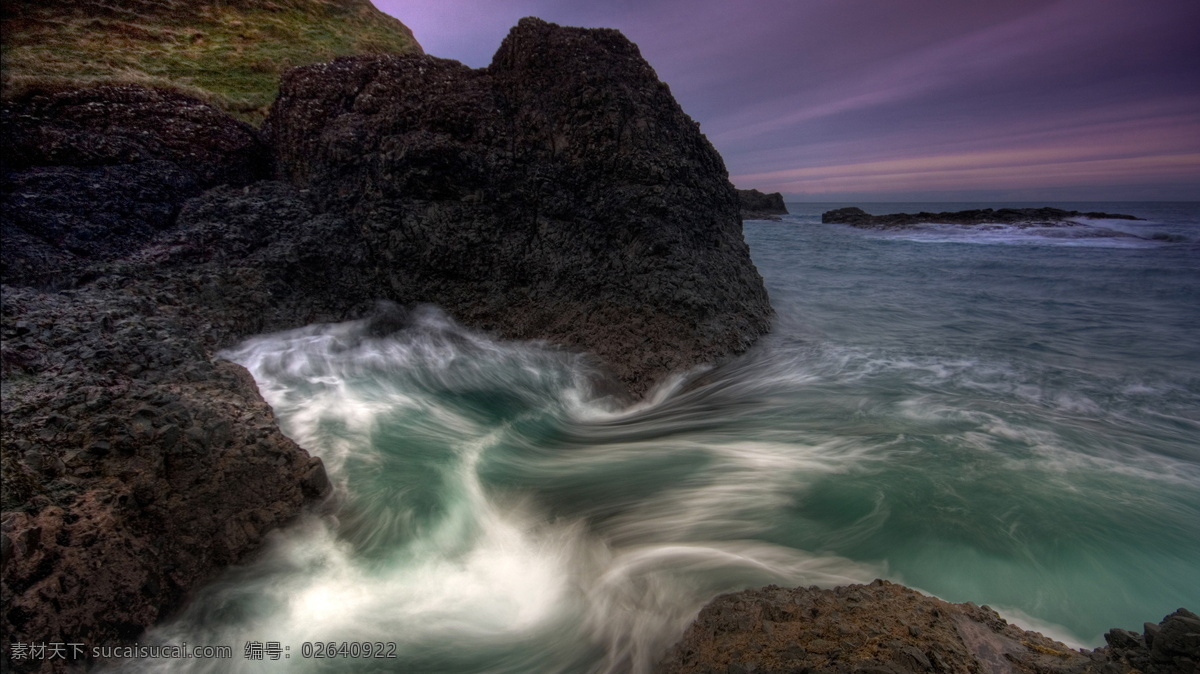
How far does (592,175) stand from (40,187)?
17.1ft

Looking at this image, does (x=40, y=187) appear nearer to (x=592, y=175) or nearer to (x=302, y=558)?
(x=302, y=558)

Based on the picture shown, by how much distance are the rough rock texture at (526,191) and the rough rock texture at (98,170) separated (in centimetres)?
88

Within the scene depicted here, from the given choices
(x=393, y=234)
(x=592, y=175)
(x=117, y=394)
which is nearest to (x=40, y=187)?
(x=393, y=234)

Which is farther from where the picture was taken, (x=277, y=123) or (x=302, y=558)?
(x=277, y=123)

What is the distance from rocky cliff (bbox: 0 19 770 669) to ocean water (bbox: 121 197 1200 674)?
0.50 m

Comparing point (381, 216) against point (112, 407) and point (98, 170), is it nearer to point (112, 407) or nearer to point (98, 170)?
point (98, 170)

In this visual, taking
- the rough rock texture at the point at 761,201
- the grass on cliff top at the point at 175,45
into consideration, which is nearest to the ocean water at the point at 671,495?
the grass on cliff top at the point at 175,45

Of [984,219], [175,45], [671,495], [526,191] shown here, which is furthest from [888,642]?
[984,219]

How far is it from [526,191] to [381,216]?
67.3 inches

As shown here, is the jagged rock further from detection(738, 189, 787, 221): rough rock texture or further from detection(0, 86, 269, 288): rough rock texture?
detection(738, 189, 787, 221): rough rock texture

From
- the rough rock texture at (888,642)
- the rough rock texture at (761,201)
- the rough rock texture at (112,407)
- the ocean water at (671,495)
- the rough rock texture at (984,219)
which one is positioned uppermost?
the rough rock texture at (761,201)

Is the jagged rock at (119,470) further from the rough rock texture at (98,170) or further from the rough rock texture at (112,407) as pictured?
the rough rock texture at (98,170)

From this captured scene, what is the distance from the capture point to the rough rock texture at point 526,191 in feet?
20.3

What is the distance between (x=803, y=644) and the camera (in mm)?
2084
